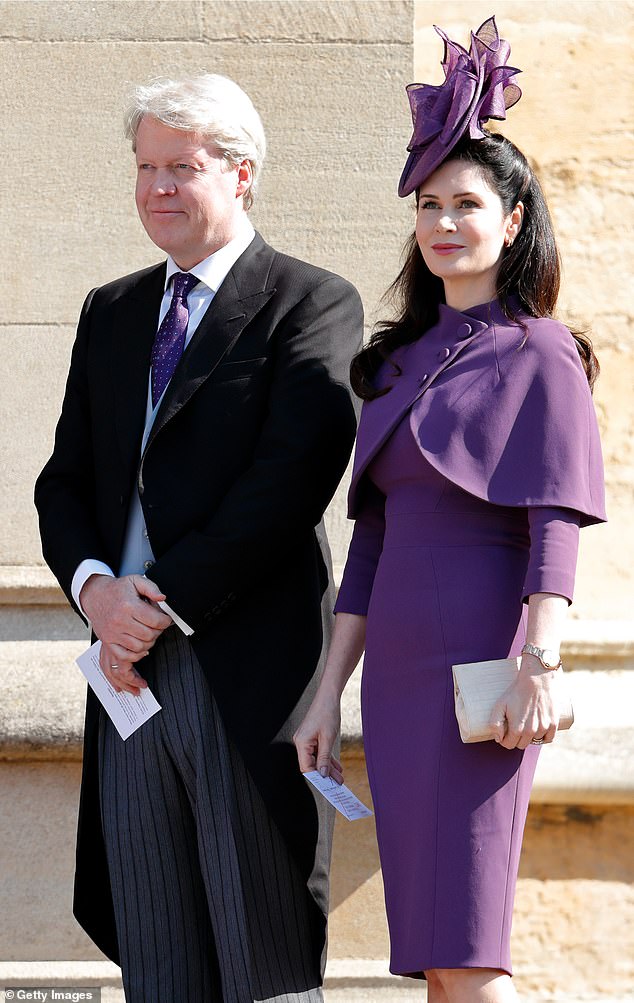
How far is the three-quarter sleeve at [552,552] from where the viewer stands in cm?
226

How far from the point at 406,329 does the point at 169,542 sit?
614mm

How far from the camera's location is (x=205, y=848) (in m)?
2.68

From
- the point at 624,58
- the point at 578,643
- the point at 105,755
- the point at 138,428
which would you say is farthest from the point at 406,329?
the point at 624,58

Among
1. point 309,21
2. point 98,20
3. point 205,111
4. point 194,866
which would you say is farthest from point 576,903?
point 98,20

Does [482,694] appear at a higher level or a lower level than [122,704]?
higher

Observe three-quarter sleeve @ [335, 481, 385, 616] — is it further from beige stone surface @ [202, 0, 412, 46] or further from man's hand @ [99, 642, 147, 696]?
beige stone surface @ [202, 0, 412, 46]

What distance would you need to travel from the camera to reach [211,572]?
8.52ft

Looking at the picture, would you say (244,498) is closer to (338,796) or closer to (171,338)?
(171,338)

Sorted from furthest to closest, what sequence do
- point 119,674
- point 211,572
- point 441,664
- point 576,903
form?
point 576,903
point 119,674
point 211,572
point 441,664

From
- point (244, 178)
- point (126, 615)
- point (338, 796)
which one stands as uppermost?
point (244, 178)

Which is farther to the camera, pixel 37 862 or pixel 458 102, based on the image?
pixel 37 862

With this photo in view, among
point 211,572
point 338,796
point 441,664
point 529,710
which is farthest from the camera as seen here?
point 211,572

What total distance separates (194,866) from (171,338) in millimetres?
1055

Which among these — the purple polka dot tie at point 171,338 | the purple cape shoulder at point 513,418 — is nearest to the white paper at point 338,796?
the purple cape shoulder at point 513,418
